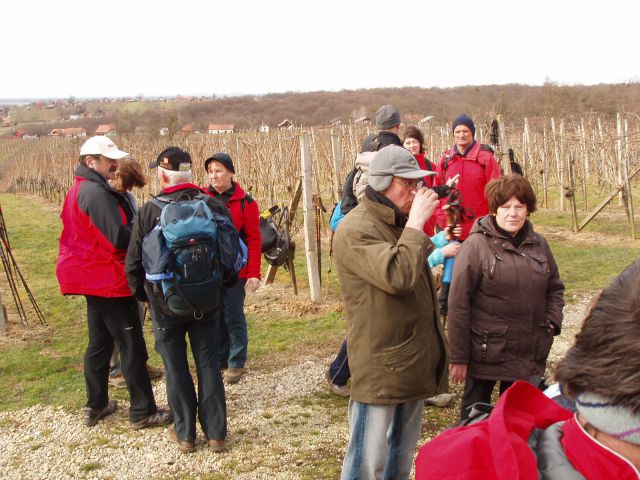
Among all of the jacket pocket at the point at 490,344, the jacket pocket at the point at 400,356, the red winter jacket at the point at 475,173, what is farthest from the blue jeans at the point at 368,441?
the red winter jacket at the point at 475,173

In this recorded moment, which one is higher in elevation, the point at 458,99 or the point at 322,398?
the point at 458,99

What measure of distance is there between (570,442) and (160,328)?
9.10ft

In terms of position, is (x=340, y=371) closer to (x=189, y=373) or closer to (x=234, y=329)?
(x=234, y=329)

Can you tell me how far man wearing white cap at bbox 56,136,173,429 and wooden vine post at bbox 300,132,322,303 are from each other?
9.74 ft

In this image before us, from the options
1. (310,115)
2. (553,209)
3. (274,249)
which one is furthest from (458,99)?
(274,249)

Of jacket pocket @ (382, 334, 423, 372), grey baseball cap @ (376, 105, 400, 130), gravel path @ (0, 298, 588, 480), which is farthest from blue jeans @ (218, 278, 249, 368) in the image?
jacket pocket @ (382, 334, 423, 372)

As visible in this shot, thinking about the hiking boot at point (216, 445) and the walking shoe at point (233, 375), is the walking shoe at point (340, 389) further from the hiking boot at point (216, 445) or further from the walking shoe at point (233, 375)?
the hiking boot at point (216, 445)

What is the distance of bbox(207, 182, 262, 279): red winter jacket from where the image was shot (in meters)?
4.68

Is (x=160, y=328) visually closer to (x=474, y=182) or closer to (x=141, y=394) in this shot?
(x=141, y=394)

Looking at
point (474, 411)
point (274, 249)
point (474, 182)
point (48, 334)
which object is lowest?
point (48, 334)

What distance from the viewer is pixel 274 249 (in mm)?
6621

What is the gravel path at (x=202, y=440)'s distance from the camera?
350 centimetres

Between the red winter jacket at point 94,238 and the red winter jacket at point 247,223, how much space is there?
931 mm

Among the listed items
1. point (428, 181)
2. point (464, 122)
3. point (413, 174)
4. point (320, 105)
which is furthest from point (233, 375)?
point (320, 105)
